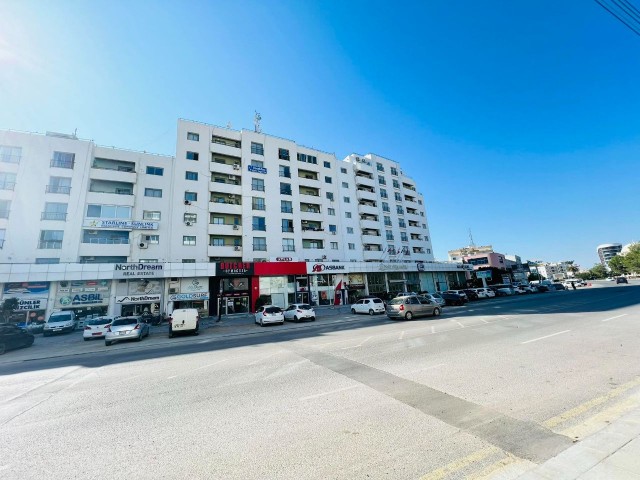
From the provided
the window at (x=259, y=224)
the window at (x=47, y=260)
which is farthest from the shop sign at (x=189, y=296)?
the window at (x=47, y=260)

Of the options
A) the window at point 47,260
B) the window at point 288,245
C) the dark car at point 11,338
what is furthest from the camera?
the window at point 288,245

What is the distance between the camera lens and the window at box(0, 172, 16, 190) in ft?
95.7

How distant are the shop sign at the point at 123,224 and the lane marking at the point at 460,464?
36.8 m

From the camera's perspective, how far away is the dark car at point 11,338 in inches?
623

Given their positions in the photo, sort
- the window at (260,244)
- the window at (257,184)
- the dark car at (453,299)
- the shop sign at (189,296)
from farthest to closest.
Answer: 1. the window at (257,184)
2. the window at (260,244)
3. the dark car at (453,299)
4. the shop sign at (189,296)

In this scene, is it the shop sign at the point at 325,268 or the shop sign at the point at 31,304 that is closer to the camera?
the shop sign at the point at 31,304

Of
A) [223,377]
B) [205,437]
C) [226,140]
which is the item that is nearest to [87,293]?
[226,140]

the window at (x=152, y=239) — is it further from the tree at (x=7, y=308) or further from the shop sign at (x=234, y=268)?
the tree at (x=7, y=308)

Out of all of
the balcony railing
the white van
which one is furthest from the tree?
the white van

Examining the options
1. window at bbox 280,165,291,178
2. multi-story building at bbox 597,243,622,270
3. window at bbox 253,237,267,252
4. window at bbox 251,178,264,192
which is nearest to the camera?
window at bbox 253,237,267,252

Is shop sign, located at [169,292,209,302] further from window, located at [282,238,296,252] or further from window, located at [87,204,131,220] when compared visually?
window, located at [282,238,296,252]

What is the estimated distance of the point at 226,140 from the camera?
1618 inches

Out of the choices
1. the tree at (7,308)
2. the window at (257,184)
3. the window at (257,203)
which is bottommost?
the tree at (7,308)

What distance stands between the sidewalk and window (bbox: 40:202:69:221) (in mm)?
41280
